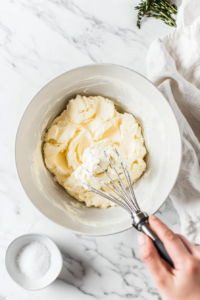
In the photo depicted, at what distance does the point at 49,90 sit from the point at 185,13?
22.8 inches

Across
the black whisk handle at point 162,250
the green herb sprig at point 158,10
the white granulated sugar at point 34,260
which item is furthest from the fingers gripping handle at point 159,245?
the green herb sprig at point 158,10

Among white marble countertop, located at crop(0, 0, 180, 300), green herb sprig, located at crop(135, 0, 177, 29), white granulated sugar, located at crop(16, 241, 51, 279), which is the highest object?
green herb sprig, located at crop(135, 0, 177, 29)

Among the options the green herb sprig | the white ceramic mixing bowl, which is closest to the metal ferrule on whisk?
the white ceramic mixing bowl

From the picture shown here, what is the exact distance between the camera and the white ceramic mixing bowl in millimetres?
856

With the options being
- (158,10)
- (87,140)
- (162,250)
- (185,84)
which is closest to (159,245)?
(162,250)

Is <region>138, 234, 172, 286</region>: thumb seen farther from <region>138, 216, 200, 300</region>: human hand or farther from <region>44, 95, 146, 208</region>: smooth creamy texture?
<region>44, 95, 146, 208</region>: smooth creamy texture

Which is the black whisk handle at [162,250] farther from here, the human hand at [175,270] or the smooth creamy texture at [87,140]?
the smooth creamy texture at [87,140]

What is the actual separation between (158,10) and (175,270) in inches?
37.1

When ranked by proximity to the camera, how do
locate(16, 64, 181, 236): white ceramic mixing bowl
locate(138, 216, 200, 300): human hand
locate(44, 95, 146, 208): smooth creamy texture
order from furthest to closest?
locate(44, 95, 146, 208): smooth creamy texture < locate(16, 64, 181, 236): white ceramic mixing bowl < locate(138, 216, 200, 300): human hand

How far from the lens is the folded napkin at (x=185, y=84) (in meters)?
0.95

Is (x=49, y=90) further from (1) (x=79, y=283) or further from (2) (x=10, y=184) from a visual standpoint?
(1) (x=79, y=283)

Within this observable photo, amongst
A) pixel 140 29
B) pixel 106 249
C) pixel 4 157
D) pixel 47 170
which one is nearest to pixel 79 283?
pixel 106 249

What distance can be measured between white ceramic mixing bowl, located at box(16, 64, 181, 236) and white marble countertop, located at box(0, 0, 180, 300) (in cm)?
14

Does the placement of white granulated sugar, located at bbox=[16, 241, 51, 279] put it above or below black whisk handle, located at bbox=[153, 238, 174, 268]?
below
